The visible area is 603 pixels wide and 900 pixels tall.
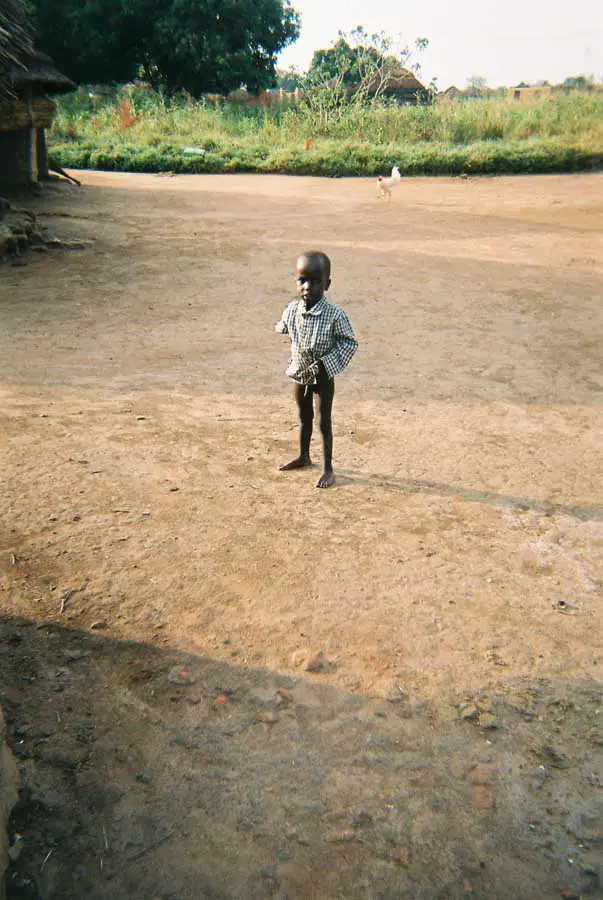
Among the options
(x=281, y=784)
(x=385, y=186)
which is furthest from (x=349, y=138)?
(x=281, y=784)

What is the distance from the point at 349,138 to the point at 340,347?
18.9 metres

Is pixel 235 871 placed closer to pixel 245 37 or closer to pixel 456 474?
pixel 456 474

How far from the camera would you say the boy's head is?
4176 mm

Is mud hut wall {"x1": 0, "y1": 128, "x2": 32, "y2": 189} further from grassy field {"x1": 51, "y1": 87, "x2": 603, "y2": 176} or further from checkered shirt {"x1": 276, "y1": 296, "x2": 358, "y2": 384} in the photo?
checkered shirt {"x1": 276, "y1": 296, "x2": 358, "y2": 384}

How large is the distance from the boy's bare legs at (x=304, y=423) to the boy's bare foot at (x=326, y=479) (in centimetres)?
21

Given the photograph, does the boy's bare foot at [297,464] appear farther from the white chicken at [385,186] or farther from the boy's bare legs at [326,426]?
the white chicken at [385,186]

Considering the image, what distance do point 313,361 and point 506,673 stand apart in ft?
6.65

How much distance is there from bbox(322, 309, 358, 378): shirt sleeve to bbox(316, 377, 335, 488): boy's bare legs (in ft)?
0.42

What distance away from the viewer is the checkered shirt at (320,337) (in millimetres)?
4344

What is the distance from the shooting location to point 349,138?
70.7 feet

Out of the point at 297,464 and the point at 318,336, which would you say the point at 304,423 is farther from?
the point at 318,336

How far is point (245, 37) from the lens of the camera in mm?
30188

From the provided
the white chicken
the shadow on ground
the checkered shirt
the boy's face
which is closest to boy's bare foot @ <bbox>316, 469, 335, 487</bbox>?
the checkered shirt

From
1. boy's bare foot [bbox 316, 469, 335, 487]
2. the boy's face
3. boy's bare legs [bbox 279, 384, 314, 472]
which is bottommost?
boy's bare foot [bbox 316, 469, 335, 487]
